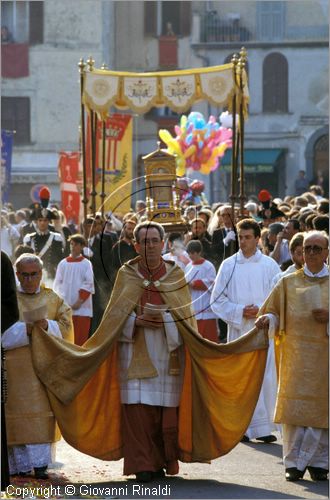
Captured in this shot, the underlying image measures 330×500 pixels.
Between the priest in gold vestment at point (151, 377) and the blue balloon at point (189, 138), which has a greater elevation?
the blue balloon at point (189, 138)

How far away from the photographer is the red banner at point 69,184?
87.3 feet

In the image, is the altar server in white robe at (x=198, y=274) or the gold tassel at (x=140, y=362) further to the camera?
the altar server in white robe at (x=198, y=274)

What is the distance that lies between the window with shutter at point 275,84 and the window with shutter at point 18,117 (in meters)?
8.03

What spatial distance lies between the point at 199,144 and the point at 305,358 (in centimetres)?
1862

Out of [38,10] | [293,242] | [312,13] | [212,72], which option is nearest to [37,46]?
[38,10]

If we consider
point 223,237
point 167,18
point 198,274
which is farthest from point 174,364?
point 167,18

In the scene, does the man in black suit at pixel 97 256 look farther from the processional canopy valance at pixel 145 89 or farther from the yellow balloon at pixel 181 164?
the yellow balloon at pixel 181 164

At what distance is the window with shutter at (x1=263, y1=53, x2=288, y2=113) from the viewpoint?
48.4 m

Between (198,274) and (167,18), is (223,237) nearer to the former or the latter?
(198,274)

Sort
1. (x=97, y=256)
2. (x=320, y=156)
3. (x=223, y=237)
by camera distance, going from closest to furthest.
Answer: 1. (x=223, y=237)
2. (x=97, y=256)
3. (x=320, y=156)

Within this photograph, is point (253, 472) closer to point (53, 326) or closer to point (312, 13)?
point (53, 326)

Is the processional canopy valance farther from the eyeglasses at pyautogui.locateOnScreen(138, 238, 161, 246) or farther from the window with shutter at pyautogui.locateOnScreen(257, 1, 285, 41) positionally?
the window with shutter at pyautogui.locateOnScreen(257, 1, 285, 41)

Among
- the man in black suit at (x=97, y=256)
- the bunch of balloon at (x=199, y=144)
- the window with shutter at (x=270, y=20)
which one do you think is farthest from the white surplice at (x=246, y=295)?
the window with shutter at (x=270, y=20)

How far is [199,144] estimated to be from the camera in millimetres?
28250
